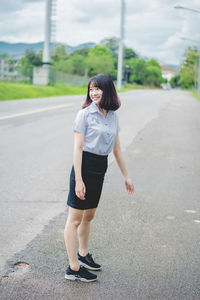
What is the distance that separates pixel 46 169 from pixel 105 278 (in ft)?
14.4

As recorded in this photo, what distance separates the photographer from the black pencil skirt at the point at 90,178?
3266mm

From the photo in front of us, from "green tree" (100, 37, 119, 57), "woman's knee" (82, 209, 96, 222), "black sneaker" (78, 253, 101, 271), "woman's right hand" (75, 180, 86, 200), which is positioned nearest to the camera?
"woman's right hand" (75, 180, 86, 200)

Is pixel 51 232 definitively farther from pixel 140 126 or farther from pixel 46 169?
pixel 140 126

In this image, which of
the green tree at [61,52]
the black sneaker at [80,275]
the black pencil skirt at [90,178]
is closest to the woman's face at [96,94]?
the black pencil skirt at [90,178]

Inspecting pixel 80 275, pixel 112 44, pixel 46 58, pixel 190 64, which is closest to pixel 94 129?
pixel 80 275

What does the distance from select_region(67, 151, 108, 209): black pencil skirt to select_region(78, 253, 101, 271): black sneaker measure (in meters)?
0.54

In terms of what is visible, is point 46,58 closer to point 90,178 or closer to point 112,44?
point 90,178

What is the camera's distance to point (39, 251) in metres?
3.91

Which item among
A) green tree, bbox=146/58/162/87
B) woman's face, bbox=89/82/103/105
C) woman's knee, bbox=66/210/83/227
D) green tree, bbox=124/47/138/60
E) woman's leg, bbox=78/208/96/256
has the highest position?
green tree, bbox=124/47/138/60

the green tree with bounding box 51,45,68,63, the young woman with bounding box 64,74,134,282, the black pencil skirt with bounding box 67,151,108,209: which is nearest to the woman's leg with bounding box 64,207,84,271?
the young woman with bounding box 64,74,134,282

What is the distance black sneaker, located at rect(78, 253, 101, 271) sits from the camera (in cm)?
359

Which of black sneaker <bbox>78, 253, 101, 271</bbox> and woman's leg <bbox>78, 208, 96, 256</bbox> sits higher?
woman's leg <bbox>78, 208, 96, 256</bbox>

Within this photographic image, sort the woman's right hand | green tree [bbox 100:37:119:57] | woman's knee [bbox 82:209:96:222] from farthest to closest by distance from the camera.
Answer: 1. green tree [bbox 100:37:119:57]
2. woman's knee [bbox 82:209:96:222]
3. the woman's right hand

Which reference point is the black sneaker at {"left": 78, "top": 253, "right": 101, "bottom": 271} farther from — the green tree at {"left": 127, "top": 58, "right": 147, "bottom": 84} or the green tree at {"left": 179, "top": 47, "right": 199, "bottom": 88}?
the green tree at {"left": 127, "top": 58, "right": 147, "bottom": 84}
